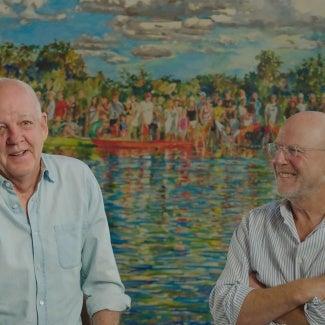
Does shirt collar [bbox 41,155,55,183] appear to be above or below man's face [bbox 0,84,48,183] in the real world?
below

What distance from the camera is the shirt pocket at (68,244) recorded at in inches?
95.4

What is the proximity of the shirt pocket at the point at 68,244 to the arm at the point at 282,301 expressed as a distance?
0.72 metres

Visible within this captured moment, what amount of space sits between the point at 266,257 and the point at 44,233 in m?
A: 0.94

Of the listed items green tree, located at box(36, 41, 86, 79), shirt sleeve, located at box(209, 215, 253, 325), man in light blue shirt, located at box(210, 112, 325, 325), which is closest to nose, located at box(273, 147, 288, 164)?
man in light blue shirt, located at box(210, 112, 325, 325)

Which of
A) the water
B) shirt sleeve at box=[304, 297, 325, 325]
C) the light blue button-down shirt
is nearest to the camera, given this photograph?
the light blue button-down shirt

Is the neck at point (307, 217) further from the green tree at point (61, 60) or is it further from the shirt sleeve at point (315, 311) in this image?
the green tree at point (61, 60)

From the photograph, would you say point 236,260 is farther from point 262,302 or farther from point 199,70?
point 199,70

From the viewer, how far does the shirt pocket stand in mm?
2424

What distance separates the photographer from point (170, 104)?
5.56 meters

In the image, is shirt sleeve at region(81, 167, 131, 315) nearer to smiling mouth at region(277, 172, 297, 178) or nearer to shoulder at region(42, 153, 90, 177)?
shoulder at region(42, 153, 90, 177)

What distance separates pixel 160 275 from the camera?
5438mm

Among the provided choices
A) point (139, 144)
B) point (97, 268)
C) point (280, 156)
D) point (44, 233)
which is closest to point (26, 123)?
point (44, 233)

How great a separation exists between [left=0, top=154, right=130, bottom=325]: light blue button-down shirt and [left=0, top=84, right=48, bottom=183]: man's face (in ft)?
0.26

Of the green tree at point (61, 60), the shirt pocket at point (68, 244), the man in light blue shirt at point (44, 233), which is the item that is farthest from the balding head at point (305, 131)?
the green tree at point (61, 60)
